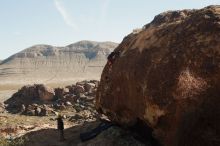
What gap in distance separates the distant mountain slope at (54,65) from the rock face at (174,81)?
101m

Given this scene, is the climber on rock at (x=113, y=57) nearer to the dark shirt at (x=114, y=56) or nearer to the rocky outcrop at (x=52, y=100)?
the dark shirt at (x=114, y=56)

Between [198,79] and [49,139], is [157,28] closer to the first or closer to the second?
[198,79]

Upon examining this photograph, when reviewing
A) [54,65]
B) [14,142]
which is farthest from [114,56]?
[54,65]

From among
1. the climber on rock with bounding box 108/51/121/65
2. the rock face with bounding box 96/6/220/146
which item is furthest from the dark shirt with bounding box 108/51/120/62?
the rock face with bounding box 96/6/220/146

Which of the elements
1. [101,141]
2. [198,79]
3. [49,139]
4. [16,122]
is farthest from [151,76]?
[16,122]

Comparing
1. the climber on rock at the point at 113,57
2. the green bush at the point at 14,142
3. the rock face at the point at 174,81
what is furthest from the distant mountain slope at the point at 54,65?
the rock face at the point at 174,81

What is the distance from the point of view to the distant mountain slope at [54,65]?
126 m

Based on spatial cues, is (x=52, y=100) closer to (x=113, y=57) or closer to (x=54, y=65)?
(x=113, y=57)

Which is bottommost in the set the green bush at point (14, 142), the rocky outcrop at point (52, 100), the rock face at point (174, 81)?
the rocky outcrop at point (52, 100)

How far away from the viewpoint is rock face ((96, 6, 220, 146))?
1138cm

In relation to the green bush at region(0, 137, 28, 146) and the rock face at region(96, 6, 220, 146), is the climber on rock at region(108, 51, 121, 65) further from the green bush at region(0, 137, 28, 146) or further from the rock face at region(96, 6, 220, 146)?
the green bush at region(0, 137, 28, 146)

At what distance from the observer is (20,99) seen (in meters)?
40.5

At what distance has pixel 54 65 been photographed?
154 metres

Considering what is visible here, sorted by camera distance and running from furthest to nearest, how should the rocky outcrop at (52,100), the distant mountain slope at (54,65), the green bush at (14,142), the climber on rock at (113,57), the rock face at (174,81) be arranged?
the distant mountain slope at (54,65) → the rocky outcrop at (52,100) → the green bush at (14,142) → the climber on rock at (113,57) → the rock face at (174,81)
